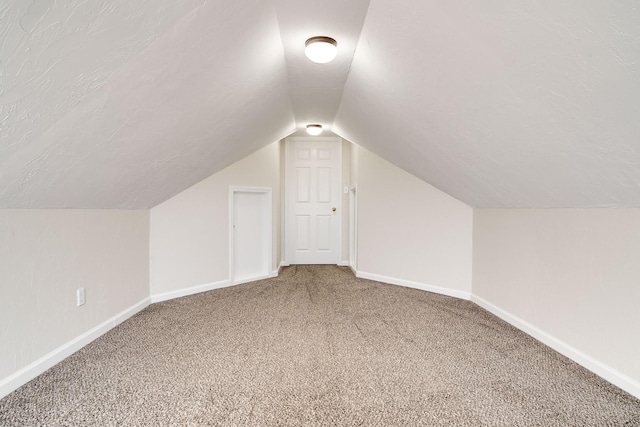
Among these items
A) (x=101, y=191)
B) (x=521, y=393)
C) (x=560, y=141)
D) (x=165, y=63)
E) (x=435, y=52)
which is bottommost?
(x=521, y=393)

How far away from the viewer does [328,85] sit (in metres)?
3.18

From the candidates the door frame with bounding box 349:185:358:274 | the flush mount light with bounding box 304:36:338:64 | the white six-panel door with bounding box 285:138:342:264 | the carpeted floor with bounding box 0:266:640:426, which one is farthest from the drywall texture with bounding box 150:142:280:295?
the flush mount light with bounding box 304:36:338:64

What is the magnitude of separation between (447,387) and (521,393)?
0.41m

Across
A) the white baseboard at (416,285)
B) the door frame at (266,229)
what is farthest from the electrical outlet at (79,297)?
the white baseboard at (416,285)

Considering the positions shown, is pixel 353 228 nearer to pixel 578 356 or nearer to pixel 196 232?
pixel 196 232

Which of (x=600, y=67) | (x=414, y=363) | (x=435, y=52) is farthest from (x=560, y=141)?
(x=414, y=363)

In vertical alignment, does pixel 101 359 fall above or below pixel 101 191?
below

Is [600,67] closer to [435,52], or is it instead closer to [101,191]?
[435,52]

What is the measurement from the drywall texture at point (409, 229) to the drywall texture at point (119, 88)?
2.34 m

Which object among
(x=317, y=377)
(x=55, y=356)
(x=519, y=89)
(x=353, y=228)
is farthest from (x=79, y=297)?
(x=353, y=228)

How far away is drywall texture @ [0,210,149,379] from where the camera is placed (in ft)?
6.38

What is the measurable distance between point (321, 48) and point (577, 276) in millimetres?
2461

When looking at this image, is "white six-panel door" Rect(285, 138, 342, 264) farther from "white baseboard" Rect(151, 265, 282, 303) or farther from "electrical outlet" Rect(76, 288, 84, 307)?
"electrical outlet" Rect(76, 288, 84, 307)

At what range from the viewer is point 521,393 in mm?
1913
